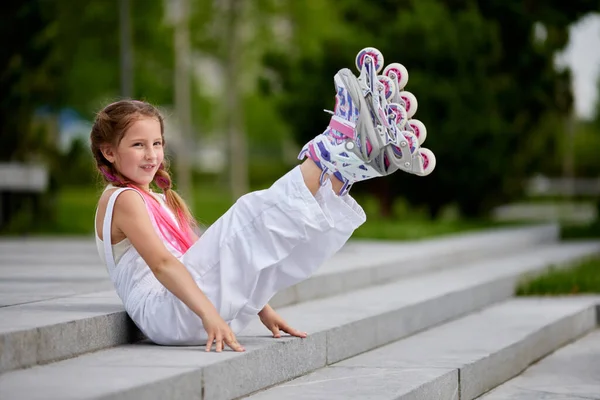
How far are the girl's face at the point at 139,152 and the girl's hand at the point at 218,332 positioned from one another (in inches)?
29.7

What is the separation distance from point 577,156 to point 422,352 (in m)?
44.6

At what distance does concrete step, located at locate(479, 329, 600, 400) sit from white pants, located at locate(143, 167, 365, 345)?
1.37 m

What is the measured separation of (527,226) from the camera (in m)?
15.0

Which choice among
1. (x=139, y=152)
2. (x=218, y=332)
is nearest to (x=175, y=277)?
(x=218, y=332)

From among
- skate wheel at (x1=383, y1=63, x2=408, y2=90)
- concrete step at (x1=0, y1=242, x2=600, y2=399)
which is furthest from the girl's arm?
skate wheel at (x1=383, y1=63, x2=408, y2=90)

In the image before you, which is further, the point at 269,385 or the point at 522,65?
the point at 522,65

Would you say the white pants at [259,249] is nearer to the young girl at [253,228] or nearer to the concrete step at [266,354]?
the young girl at [253,228]

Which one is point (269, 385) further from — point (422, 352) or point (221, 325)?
point (422, 352)

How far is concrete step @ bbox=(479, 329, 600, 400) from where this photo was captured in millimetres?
5078

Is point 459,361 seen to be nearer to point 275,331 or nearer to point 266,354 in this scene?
point 275,331

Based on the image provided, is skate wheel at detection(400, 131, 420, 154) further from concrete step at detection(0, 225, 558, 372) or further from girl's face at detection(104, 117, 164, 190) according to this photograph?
concrete step at detection(0, 225, 558, 372)

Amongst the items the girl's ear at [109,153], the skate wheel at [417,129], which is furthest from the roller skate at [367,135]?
the girl's ear at [109,153]

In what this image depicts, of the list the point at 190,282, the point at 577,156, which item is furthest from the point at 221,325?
the point at 577,156

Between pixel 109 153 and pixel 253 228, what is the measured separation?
807 mm
